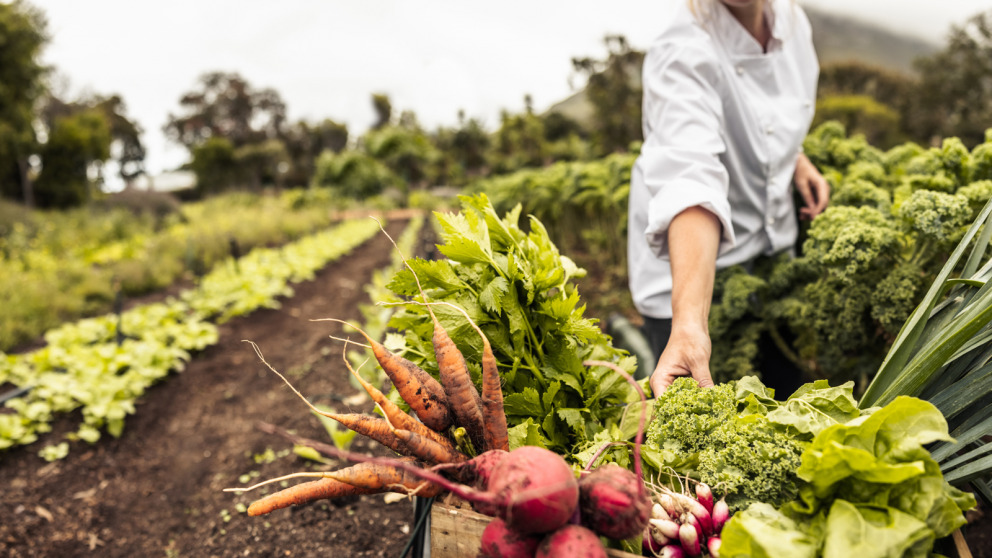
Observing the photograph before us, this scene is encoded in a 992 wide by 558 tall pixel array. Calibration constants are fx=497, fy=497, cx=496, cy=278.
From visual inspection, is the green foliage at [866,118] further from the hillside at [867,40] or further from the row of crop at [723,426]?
the hillside at [867,40]

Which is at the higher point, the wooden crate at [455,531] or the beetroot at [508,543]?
the beetroot at [508,543]

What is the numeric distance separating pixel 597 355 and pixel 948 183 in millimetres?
1753

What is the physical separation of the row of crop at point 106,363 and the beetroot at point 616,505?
3599 mm

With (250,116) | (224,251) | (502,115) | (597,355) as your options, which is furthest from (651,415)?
(250,116)

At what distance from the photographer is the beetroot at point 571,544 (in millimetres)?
879

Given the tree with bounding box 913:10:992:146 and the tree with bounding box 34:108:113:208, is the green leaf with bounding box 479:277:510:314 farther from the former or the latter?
the tree with bounding box 913:10:992:146

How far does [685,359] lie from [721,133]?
40.8 inches

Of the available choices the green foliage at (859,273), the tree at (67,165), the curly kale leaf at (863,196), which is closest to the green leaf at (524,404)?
the green foliage at (859,273)

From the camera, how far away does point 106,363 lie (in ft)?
12.2

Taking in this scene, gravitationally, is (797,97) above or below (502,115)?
below

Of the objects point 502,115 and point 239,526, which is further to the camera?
point 502,115

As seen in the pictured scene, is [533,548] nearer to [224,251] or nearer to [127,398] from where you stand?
[127,398]

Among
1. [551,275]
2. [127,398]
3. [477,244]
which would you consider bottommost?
[127,398]

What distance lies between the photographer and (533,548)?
955 mm
